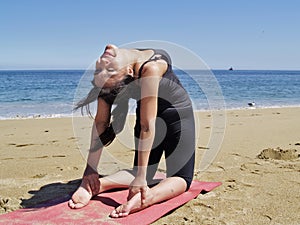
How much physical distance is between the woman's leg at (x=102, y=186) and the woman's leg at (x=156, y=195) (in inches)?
13.8

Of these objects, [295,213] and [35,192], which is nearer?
[295,213]

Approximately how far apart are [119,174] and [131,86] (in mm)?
946

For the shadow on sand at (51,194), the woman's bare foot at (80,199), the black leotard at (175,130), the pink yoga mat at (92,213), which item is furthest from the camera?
the black leotard at (175,130)

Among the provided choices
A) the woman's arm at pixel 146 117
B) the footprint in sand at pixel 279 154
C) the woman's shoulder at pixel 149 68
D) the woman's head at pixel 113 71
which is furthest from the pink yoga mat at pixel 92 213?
the footprint in sand at pixel 279 154

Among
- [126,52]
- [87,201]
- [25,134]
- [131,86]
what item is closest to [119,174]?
[87,201]

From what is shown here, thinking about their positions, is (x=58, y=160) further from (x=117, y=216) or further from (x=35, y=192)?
(x=117, y=216)

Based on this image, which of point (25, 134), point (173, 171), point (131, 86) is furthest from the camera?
point (25, 134)

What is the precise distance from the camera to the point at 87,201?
2.91 metres

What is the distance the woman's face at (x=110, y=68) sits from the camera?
2732mm

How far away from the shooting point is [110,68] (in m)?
2.73

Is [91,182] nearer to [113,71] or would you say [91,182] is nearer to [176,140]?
[176,140]

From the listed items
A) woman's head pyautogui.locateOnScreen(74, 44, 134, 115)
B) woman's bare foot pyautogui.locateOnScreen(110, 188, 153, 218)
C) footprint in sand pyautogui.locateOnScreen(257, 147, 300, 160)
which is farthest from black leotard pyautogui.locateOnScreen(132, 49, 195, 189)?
footprint in sand pyautogui.locateOnScreen(257, 147, 300, 160)

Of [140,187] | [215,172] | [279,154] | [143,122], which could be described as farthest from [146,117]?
[279,154]

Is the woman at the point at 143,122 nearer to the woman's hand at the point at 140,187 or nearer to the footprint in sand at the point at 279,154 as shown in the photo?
the woman's hand at the point at 140,187
